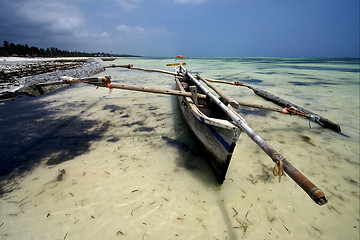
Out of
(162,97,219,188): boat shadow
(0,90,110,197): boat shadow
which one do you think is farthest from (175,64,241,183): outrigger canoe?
(0,90,110,197): boat shadow

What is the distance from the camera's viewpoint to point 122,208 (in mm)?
2240

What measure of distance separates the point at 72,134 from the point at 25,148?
937 mm

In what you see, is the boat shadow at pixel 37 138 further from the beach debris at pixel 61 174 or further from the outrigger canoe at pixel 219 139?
the outrigger canoe at pixel 219 139

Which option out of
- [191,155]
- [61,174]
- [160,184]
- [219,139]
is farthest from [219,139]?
[61,174]

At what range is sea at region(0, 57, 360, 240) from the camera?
203cm

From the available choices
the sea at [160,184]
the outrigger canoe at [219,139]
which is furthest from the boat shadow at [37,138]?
the outrigger canoe at [219,139]

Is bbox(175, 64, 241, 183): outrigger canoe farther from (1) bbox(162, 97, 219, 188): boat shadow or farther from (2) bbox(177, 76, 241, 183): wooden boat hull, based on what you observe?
(1) bbox(162, 97, 219, 188): boat shadow

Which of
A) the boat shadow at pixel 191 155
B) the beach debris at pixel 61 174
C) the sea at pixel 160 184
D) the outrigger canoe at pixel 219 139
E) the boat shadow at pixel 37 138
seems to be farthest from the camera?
the boat shadow at pixel 37 138

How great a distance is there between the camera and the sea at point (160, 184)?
6.65 ft

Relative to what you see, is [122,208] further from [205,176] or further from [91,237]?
[205,176]

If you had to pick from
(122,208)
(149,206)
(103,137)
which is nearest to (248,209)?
(149,206)

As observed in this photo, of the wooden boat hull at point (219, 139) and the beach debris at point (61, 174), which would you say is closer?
the wooden boat hull at point (219, 139)

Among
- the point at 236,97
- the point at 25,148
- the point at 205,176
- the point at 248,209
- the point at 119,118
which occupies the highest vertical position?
the point at 236,97

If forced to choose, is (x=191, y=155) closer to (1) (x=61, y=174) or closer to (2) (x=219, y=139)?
(2) (x=219, y=139)
